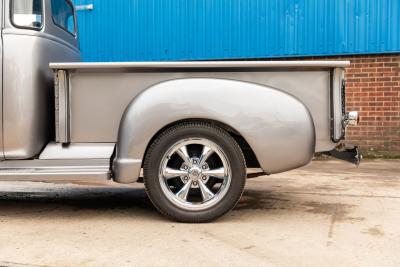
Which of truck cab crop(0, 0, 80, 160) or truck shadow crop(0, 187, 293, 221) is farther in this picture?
truck shadow crop(0, 187, 293, 221)

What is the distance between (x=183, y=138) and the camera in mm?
4164

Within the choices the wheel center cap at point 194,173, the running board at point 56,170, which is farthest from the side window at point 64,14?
the wheel center cap at point 194,173

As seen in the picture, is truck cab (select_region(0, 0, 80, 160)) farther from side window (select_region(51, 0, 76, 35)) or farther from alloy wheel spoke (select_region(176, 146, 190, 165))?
alloy wheel spoke (select_region(176, 146, 190, 165))

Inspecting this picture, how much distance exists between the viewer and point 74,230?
407 centimetres

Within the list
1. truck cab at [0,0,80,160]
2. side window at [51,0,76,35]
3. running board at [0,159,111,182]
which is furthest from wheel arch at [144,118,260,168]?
side window at [51,0,76,35]

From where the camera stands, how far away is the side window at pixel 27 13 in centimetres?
451

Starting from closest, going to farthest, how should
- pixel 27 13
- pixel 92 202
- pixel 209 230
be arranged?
pixel 209 230 → pixel 27 13 → pixel 92 202

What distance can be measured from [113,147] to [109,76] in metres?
0.59

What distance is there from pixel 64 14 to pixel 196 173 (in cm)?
240

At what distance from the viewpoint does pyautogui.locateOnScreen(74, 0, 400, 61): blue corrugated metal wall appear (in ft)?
31.6

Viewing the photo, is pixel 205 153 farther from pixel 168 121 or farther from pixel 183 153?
pixel 168 121

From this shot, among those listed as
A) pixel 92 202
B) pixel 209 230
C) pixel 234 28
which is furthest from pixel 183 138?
pixel 234 28

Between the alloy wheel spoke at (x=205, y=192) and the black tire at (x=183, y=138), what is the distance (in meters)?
0.08

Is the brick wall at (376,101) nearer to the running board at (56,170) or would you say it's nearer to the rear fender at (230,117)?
the rear fender at (230,117)
